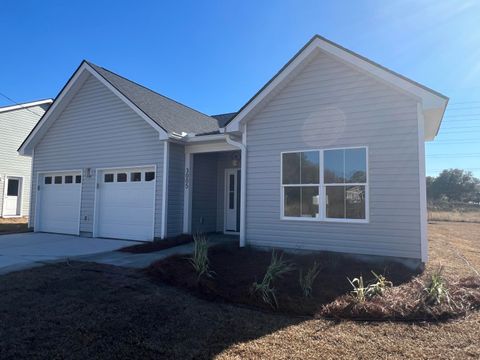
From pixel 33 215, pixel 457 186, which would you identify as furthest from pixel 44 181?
pixel 457 186

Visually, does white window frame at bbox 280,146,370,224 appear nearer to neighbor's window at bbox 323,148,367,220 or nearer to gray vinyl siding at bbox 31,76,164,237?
neighbor's window at bbox 323,148,367,220

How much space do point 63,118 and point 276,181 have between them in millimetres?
9478

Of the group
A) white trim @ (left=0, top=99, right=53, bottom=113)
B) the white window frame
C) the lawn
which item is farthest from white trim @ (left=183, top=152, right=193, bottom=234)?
white trim @ (left=0, top=99, right=53, bottom=113)

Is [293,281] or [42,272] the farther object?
[42,272]

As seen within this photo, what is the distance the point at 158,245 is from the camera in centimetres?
988

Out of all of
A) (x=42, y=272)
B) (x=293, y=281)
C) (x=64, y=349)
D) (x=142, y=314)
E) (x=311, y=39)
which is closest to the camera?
(x=64, y=349)

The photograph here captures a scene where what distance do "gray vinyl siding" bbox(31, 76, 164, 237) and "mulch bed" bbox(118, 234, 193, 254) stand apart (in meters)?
0.70

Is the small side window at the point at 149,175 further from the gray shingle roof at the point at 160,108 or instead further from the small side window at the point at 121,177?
the gray shingle roof at the point at 160,108

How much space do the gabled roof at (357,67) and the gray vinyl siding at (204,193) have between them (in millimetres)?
3069

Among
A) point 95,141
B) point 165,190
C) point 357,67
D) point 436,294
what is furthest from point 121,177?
point 436,294

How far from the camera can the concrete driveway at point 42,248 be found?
7.80 metres

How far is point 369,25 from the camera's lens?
8.93 metres

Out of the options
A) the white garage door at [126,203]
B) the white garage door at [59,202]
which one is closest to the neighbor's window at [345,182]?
the white garage door at [126,203]

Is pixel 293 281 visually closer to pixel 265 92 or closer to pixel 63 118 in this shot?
pixel 265 92
